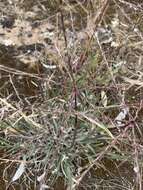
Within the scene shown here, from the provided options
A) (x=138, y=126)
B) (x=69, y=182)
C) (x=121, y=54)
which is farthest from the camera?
(x=121, y=54)

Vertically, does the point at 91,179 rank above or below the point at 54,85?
below

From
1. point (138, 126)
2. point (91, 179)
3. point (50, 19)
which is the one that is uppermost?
point (50, 19)

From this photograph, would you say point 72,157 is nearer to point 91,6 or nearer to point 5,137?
point 5,137

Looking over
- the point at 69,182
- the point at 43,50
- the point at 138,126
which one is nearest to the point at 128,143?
the point at 138,126

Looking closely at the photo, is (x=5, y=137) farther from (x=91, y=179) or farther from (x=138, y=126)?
(x=138, y=126)

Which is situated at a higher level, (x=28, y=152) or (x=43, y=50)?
(x=43, y=50)

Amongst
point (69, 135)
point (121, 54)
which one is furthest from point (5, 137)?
point (121, 54)

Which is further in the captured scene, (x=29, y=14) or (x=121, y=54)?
(x=29, y=14)

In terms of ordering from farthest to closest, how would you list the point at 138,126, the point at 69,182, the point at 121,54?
1. the point at 121,54
2. the point at 138,126
3. the point at 69,182

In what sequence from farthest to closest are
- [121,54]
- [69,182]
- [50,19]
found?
[50,19], [121,54], [69,182]
